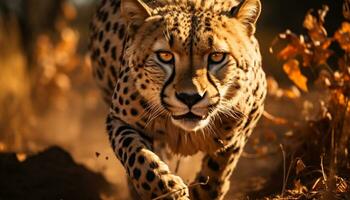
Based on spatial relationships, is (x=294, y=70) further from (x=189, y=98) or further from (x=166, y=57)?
(x=189, y=98)

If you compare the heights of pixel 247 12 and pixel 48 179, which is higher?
pixel 247 12

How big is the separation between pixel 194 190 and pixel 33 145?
2833 mm

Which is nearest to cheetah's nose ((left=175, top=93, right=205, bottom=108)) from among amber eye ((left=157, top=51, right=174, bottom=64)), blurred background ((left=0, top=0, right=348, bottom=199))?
amber eye ((left=157, top=51, right=174, bottom=64))

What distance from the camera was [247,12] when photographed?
4.16 meters

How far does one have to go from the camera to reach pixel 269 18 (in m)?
11.7

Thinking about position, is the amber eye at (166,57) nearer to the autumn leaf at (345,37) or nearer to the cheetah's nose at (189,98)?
the cheetah's nose at (189,98)

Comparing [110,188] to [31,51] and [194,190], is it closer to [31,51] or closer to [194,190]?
[194,190]

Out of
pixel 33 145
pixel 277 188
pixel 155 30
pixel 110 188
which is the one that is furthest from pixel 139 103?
pixel 33 145

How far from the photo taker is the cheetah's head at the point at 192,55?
3789 mm

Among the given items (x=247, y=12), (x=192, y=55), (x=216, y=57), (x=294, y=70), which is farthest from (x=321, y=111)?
(x=192, y=55)

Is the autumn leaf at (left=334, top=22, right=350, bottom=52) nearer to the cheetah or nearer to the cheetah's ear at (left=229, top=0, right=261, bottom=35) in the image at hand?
the cheetah

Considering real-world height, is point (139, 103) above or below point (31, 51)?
above

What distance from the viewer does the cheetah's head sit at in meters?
3.79

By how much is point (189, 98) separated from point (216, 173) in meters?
1.04
